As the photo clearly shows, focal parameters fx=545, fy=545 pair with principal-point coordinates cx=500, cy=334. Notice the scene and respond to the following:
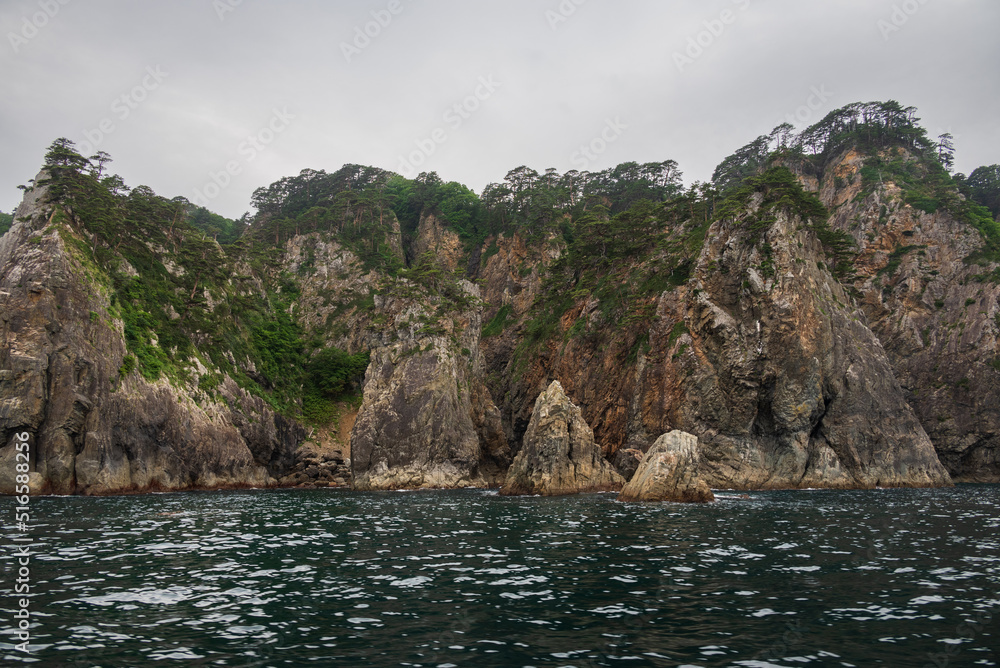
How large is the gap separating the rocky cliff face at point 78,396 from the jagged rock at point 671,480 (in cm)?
3697

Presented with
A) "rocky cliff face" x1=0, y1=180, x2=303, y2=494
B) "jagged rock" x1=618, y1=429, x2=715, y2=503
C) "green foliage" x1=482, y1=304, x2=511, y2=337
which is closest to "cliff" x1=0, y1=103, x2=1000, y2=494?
"rocky cliff face" x1=0, y1=180, x2=303, y2=494

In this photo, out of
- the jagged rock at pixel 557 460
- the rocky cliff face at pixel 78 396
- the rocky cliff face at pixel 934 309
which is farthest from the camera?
the rocky cliff face at pixel 934 309

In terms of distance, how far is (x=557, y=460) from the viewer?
4312 centimetres

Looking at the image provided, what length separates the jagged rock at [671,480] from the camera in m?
35.2

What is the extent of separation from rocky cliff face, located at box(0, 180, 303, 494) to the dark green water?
68.9 ft

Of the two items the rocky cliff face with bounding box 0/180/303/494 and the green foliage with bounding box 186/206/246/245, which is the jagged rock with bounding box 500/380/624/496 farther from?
the green foliage with bounding box 186/206/246/245

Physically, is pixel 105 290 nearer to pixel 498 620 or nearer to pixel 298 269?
pixel 298 269

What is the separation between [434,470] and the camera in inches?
2140

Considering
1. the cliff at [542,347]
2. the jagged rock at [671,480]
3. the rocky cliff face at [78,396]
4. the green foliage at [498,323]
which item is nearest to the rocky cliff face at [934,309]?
the cliff at [542,347]

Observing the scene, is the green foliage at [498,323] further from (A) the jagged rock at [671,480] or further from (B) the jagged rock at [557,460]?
(A) the jagged rock at [671,480]

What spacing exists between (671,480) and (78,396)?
43.1 metres

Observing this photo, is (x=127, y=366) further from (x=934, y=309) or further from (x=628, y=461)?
(x=934, y=309)

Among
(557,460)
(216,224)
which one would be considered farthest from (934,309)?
(216,224)

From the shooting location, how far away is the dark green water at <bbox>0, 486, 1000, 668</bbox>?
861cm
